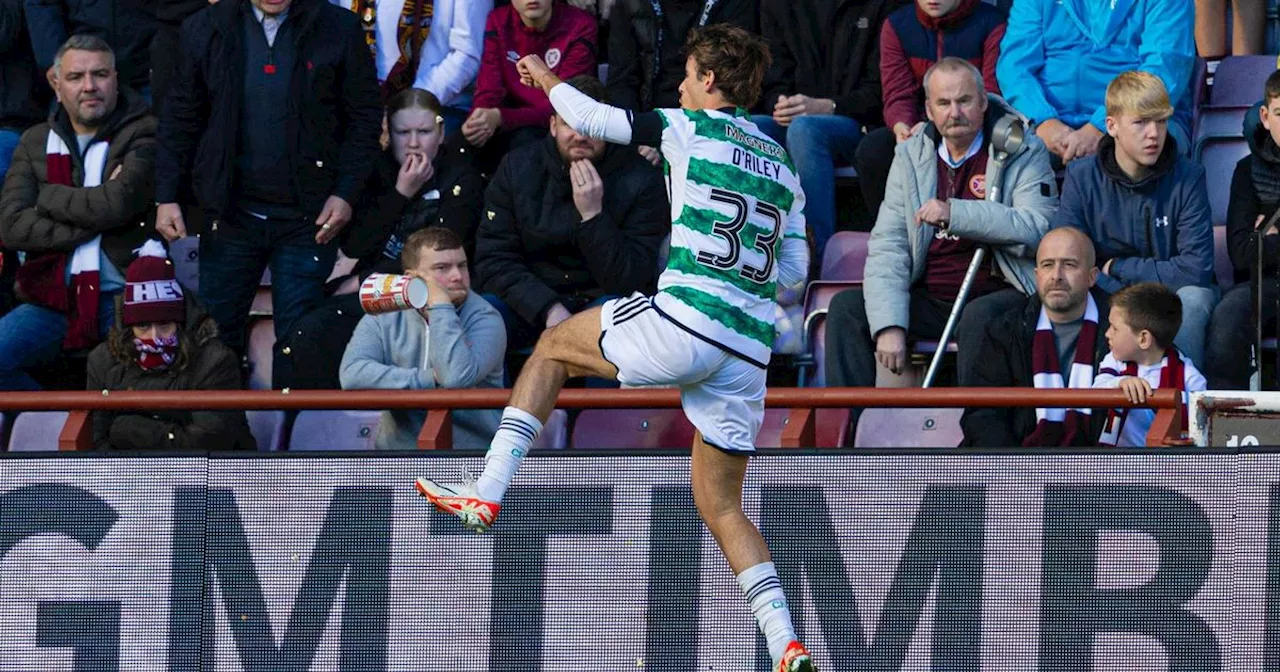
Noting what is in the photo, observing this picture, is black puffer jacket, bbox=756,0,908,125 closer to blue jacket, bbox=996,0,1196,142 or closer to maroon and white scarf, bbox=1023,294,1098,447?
blue jacket, bbox=996,0,1196,142

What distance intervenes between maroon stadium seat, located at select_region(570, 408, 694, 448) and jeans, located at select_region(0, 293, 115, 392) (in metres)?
2.28

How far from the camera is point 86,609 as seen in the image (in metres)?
7.21

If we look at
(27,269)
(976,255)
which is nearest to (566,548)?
(976,255)

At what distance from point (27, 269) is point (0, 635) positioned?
2575mm

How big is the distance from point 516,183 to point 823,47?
5.38 feet

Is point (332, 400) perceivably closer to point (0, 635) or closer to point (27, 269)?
point (0, 635)

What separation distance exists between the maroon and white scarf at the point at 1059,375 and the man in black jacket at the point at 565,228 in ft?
5.62

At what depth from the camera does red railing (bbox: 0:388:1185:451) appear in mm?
6875

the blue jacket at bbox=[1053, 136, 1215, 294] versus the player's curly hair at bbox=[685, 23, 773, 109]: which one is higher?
the player's curly hair at bbox=[685, 23, 773, 109]

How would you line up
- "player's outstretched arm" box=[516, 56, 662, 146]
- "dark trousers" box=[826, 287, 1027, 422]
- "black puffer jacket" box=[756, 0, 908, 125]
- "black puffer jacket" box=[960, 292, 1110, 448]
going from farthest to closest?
"black puffer jacket" box=[756, 0, 908, 125] < "dark trousers" box=[826, 287, 1027, 422] < "black puffer jacket" box=[960, 292, 1110, 448] < "player's outstretched arm" box=[516, 56, 662, 146]

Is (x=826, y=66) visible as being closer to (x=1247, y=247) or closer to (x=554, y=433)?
(x=1247, y=247)

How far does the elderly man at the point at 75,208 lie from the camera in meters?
9.34

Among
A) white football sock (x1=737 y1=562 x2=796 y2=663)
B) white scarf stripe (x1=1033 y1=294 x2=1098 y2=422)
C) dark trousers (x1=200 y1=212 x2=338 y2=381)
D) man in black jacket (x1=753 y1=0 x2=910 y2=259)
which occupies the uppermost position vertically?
man in black jacket (x1=753 y1=0 x2=910 y2=259)

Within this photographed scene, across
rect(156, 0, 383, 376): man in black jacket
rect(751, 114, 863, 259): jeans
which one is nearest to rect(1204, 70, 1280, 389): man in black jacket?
rect(751, 114, 863, 259): jeans
